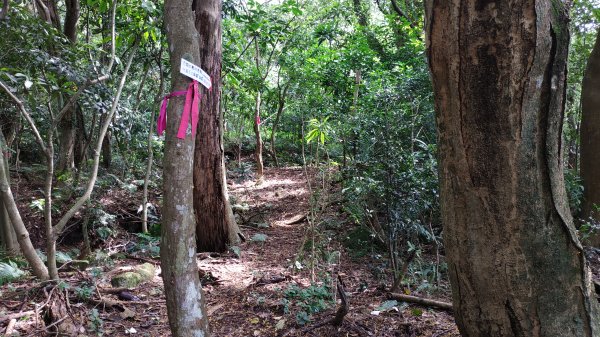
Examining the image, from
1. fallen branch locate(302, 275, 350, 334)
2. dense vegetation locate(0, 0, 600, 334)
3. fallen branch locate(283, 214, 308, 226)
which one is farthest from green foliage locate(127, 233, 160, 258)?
fallen branch locate(302, 275, 350, 334)

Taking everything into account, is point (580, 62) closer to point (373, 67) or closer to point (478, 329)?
point (373, 67)

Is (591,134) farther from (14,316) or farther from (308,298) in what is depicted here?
(14,316)

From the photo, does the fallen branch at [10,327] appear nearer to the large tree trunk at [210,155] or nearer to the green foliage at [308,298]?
the green foliage at [308,298]

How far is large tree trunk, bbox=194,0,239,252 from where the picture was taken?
5195 millimetres

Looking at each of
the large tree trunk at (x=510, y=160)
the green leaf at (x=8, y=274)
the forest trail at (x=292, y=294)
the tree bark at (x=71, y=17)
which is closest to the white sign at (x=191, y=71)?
the large tree trunk at (x=510, y=160)

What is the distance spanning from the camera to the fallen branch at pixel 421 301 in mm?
3163

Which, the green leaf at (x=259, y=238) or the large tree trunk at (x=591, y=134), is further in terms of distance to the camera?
the large tree trunk at (x=591, y=134)

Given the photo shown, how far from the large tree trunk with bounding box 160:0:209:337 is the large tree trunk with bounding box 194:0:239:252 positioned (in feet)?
9.89

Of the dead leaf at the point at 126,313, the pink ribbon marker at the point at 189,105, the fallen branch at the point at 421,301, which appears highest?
the pink ribbon marker at the point at 189,105

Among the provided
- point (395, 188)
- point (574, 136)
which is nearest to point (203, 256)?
point (395, 188)

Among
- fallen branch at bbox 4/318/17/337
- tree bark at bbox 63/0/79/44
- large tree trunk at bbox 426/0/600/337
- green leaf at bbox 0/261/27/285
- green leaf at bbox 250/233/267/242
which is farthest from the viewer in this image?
tree bark at bbox 63/0/79/44

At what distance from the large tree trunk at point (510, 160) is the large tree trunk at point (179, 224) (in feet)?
4.15

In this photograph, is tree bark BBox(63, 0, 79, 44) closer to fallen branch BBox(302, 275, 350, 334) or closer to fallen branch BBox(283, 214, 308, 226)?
fallen branch BBox(283, 214, 308, 226)

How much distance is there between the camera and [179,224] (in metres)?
2.12
